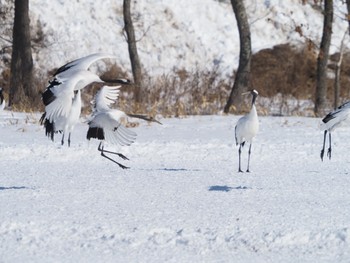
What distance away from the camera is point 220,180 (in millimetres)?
7523

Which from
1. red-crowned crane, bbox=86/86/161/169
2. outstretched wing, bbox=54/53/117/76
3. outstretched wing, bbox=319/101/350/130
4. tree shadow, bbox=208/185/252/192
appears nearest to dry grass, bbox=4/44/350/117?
red-crowned crane, bbox=86/86/161/169

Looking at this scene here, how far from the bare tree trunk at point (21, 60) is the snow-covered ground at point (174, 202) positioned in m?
5.21

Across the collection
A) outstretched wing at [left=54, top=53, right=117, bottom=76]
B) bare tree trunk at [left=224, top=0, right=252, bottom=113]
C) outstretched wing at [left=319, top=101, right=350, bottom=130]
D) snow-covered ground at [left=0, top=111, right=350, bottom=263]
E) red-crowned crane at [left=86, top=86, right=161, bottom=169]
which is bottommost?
snow-covered ground at [left=0, top=111, right=350, bottom=263]

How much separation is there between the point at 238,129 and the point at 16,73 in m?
8.45

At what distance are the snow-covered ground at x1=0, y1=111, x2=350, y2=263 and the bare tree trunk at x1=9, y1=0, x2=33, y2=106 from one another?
17.1 feet

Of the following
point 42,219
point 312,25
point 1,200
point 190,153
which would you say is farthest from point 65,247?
point 312,25

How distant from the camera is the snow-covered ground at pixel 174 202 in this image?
4945 millimetres

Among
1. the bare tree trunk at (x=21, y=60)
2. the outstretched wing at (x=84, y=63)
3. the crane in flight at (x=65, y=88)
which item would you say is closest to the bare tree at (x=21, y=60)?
the bare tree trunk at (x=21, y=60)

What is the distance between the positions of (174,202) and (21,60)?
10.5 m

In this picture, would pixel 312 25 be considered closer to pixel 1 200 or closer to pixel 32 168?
pixel 32 168

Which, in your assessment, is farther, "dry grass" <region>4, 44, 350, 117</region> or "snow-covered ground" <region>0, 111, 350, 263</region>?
"dry grass" <region>4, 44, 350, 117</region>

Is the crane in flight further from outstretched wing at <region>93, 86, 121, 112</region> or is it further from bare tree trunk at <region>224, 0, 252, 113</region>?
bare tree trunk at <region>224, 0, 252, 113</region>

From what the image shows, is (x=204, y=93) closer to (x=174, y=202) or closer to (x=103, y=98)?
(x=103, y=98)

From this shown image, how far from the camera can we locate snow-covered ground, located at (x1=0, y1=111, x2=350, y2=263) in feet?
16.2
